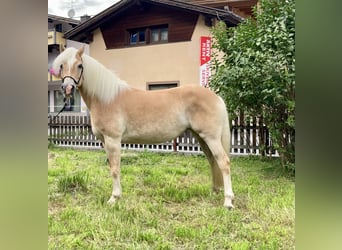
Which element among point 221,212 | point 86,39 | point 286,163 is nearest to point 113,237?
point 221,212

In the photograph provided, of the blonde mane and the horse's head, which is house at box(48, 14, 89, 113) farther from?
the blonde mane

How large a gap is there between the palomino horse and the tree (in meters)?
0.68

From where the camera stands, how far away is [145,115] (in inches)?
81.7

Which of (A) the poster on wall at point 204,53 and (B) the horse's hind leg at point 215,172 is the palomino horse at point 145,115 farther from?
(A) the poster on wall at point 204,53

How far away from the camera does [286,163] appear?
2768mm

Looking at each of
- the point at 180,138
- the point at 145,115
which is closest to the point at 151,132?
the point at 145,115

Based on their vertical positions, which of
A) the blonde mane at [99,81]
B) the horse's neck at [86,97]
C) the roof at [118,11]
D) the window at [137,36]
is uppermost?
the roof at [118,11]

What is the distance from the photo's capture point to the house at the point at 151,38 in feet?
16.3

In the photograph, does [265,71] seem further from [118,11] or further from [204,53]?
[118,11]

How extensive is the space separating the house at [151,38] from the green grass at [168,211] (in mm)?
2388

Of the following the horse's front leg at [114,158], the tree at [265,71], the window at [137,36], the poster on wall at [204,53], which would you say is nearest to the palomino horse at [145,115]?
the horse's front leg at [114,158]

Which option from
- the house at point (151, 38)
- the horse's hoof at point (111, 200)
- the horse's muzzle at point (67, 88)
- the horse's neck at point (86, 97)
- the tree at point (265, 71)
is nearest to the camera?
the horse's muzzle at point (67, 88)
